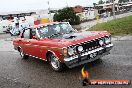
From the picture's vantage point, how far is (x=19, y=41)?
437 inches

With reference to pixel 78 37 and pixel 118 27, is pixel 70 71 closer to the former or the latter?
pixel 78 37

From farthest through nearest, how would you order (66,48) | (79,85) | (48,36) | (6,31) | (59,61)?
1. (6,31)
2. (48,36)
3. (59,61)
4. (66,48)
5. (79,85)

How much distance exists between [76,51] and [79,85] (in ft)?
4.37

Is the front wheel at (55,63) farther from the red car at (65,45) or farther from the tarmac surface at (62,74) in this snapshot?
the tarmac surface at (62,74)

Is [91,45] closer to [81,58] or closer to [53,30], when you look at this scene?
[81,58]

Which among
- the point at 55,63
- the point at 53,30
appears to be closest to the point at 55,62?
the point at 55,63

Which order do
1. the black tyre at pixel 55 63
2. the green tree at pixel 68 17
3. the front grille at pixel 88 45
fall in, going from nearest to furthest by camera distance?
1. the front grille at pixel 88 45
2. the black tyre at pixel 55 63
3. the green tree at pixel 68 17

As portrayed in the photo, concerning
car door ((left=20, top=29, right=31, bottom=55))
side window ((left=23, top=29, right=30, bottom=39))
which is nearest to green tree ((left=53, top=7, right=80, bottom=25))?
car door ((left=20, top=29, right=31, bottom=55))

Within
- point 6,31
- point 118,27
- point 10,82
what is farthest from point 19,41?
point 6,31

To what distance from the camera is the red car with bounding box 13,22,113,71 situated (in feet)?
24.2

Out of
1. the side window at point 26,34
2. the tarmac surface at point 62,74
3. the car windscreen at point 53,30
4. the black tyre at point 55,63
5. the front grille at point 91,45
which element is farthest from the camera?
the side window at point 26,34

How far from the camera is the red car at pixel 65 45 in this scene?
24.2 feet

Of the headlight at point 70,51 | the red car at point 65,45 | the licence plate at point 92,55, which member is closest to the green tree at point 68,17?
the red car at point 65,45

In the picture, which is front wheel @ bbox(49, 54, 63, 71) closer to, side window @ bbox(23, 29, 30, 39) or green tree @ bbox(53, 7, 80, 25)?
side window @ bbox(23, 29, 30, 39)
